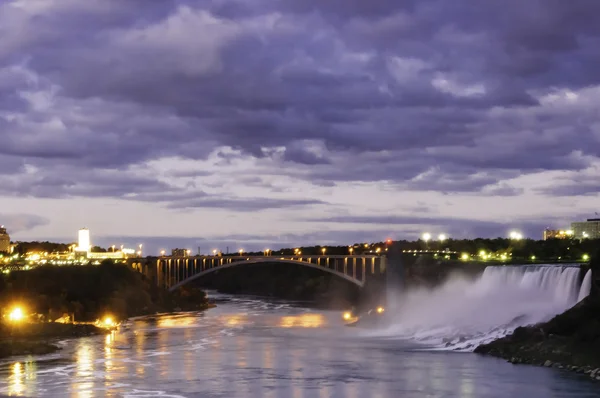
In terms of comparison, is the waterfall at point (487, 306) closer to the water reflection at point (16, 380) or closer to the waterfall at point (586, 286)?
the waterfall at point (586, 286)

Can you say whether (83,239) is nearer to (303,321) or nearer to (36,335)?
(303,321)

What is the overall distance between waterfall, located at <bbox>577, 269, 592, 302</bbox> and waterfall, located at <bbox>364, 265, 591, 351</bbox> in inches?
2.5

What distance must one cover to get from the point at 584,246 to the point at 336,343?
49.6m

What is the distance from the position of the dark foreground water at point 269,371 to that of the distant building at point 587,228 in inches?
3971

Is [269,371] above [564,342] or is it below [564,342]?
below

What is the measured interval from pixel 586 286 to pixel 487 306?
13877mm

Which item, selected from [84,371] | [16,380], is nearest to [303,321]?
[84,371]

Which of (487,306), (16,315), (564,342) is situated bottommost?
(564,342)

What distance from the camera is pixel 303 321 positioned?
96.2 meters

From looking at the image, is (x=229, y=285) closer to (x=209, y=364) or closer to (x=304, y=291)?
(x=304, y=291)

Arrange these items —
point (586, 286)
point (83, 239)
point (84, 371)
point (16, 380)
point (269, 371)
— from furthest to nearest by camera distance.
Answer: point (83, 239) < point (586, 286) < point (269, 371) < point (84, 371) < point (16, 380)

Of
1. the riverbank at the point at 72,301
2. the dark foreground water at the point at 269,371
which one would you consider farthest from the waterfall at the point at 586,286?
the riverbank at the point at 72,301

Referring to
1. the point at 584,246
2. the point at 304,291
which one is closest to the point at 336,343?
the point at 584,246

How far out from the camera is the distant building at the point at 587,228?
545 ft
